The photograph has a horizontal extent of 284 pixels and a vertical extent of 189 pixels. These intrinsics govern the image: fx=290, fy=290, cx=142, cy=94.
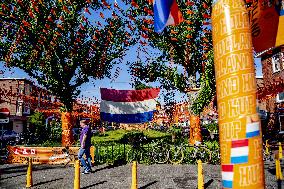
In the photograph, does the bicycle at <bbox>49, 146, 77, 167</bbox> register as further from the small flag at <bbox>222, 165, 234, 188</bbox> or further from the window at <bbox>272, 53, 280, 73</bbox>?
the window at <bbox>272, 53, 280, 73</bbox>

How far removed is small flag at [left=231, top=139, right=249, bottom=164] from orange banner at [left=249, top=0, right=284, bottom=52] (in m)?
1.58

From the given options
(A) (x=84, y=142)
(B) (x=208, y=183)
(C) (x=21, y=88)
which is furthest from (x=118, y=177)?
(C) (x=21, y=88)

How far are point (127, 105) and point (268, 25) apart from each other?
1523 cm

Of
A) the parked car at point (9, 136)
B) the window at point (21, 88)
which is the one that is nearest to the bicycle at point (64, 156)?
the parked car at point (9, 136)

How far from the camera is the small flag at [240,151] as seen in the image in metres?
2.29

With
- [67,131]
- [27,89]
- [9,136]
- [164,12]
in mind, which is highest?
[27,89]

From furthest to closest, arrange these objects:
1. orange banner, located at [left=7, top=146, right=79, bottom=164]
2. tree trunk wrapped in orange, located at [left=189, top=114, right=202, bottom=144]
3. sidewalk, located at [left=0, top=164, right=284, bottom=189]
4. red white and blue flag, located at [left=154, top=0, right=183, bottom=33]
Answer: tree trunk wrapped in orange, located at [left=189, top=114, right=202, bottom=144]
orange banner, located at [left=7, top=146, right=79, bottom=164]
sidewalk, located at [left=0, top=164, right=284, bottom=189]
red white and blue flag, located at [left=154, top=0, right=183, bottom=33]

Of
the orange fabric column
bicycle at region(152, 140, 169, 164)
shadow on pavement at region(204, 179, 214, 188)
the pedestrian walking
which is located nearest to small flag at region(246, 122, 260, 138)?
shadow on pavement at region(204, 179, 214, 188)

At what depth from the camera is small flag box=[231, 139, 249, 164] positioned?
2287 mm

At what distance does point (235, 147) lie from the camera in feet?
7.57

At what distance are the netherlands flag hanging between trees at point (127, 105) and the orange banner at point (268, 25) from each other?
14.8m

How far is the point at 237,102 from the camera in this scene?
234 cm

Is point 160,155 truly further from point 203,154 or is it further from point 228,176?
point 228,176

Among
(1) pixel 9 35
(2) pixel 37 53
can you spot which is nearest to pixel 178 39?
(2) pixel 37 53
